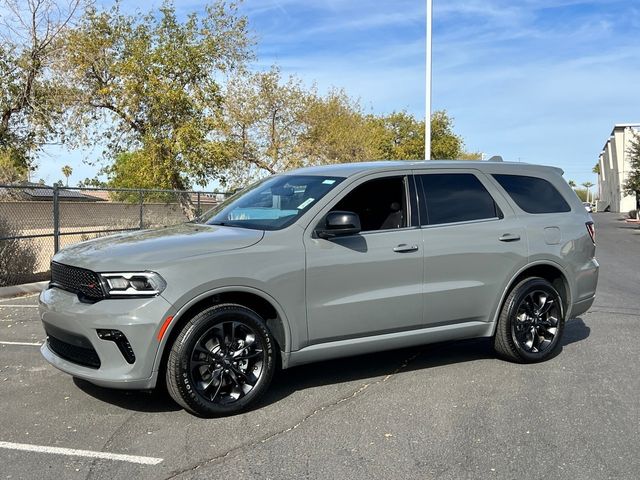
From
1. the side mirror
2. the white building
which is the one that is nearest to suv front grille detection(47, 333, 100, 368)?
the side mirror

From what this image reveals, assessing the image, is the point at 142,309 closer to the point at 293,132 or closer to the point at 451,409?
the point at 451,409

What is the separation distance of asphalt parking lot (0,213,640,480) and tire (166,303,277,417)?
15 cm

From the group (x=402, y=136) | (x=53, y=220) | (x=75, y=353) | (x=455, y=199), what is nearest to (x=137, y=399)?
(x=75, y=353)

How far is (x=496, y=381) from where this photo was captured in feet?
17.7

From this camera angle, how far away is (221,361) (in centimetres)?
441

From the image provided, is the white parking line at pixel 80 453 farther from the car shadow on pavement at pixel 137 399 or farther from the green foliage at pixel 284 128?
the green foliage at pixel 284 128

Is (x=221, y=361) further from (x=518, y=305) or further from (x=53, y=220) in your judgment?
(x=53, y=220)

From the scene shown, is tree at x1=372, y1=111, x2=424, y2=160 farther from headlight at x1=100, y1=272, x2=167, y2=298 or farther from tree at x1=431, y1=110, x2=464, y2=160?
headlight at x1=100, y1=272, x2=167, y2=298

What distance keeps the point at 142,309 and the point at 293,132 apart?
24628 millimetres

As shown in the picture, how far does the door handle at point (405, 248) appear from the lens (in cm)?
508

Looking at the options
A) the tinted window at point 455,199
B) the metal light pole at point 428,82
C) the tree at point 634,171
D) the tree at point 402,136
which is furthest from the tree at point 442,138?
the tinted window at point 455,199

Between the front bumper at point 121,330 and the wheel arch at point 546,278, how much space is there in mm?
3091

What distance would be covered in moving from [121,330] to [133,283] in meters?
0.32

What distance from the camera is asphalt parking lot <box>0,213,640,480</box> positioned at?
145 inches
